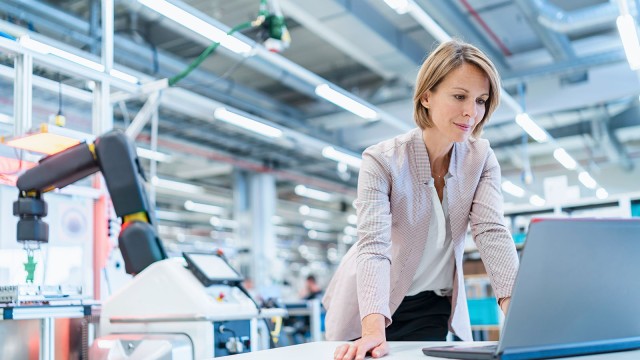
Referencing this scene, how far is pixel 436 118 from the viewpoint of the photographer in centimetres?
137

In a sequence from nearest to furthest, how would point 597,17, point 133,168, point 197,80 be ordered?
point 133,168
point 597,17
point 197,80

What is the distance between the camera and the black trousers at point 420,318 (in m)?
1.57

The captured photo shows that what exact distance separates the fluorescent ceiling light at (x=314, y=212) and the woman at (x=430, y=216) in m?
14.2

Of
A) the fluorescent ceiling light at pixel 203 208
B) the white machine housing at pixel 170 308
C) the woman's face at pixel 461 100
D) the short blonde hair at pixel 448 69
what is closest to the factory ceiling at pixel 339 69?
the white machine housing at pixel 170 308

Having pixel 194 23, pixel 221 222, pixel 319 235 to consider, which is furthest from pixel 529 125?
pixel 319 235

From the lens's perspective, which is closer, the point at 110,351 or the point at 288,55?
the point at 110,351

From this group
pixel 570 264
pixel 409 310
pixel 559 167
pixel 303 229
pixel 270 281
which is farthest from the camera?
pixel 303 229

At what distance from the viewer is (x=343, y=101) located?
6.40 metres

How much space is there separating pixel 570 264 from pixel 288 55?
24.8 ft

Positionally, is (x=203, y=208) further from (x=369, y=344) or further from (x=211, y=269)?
(x=369, y=344)

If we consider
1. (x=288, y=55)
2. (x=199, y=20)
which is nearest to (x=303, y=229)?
(x=288, y=55)

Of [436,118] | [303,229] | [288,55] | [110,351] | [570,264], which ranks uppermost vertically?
[288,55]

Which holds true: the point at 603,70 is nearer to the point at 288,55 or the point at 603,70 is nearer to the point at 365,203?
the point at 288,55

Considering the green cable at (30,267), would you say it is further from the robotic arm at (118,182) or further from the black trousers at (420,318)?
the black trousers at (420,318)
